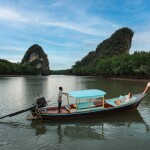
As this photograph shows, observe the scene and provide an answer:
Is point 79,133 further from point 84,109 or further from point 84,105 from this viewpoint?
point 84,105

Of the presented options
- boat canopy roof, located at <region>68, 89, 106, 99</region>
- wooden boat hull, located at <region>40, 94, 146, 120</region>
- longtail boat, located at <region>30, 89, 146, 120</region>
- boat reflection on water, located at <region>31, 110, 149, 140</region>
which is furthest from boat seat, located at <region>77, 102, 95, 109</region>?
boat reflection on water, located at <region>31, 110, 149, 140</region>

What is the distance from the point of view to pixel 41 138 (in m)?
19.3

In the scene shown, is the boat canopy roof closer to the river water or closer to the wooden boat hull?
the wooden boat hull

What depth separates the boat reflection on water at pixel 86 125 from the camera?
20.5 m

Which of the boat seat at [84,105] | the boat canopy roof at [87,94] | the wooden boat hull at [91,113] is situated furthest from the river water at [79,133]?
the boat canopy roof at [87,94]

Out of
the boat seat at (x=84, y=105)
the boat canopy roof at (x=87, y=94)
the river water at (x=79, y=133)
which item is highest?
the boat canopy roof at (x=87, y=94)

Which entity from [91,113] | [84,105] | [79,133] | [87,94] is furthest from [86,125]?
[87,94]

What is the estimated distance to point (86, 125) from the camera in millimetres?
23297

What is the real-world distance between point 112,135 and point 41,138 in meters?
5.12

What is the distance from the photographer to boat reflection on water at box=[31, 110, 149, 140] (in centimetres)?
2047

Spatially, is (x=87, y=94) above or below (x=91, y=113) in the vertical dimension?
above

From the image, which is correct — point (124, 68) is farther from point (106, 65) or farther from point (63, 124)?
point (63, 124)

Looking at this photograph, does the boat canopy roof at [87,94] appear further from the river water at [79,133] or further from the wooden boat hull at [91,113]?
the river water at [79,133]

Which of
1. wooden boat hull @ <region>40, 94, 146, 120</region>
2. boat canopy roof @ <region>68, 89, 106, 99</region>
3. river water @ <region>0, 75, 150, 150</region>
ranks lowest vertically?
river water @ <region>0, 75, 150, 150</region>
